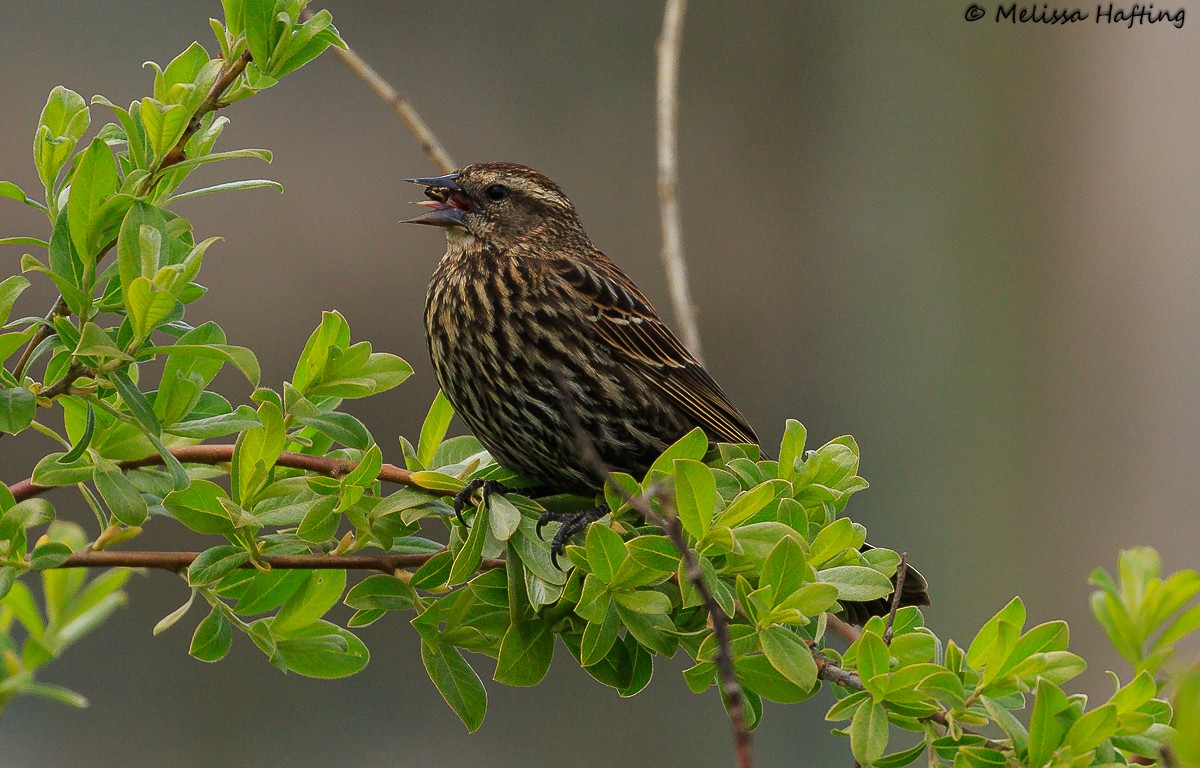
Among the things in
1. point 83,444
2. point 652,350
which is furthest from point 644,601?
point 652,350

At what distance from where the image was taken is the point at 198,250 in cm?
98

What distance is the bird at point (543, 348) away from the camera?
6.27ft

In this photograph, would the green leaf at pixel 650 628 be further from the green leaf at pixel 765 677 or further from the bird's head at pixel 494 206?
the bird's head at pixel 494 206

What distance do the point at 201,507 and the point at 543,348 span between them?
3.18 feet

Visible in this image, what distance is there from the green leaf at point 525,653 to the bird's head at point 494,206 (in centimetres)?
118

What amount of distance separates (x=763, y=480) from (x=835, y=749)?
3294mm

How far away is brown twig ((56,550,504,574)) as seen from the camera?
3.37 ft

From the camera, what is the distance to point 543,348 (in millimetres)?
2031

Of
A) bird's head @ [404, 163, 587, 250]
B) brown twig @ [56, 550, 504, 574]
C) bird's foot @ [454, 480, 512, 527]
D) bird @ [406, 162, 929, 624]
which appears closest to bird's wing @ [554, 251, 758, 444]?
bird @ [406, 162, 929, 624]

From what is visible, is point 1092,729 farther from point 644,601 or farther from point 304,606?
point 304,606

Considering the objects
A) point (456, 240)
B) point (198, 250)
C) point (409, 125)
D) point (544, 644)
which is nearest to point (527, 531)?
point (544, 644)

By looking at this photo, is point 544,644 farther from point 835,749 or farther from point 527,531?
point 835,749

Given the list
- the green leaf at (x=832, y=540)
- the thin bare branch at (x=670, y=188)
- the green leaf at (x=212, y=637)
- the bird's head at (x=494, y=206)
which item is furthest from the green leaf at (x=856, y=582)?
the bird's head at (x=494, y=206)

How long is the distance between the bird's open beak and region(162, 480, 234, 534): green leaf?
3.83 ft
